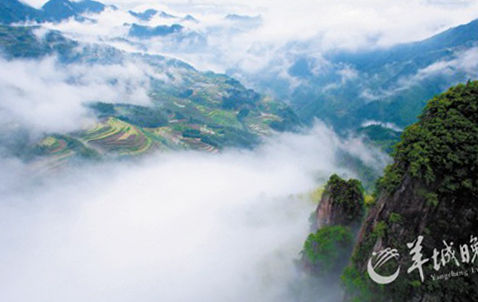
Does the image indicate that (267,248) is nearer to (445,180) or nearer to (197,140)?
(445,180)

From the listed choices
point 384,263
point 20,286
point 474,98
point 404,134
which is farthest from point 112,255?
point 474,98

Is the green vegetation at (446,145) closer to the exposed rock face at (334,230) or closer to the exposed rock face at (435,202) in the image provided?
the exposed rock face at (435,202)

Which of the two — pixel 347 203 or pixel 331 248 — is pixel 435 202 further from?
pixel 347 203

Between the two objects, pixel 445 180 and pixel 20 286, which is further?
pixel 20 286

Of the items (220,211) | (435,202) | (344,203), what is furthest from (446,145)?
(220,211)

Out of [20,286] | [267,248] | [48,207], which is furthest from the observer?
[48,207]

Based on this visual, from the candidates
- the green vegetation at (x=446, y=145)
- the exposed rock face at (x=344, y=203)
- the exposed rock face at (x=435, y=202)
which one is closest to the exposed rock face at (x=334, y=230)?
the exposed rock face at (x=344, y=203)
